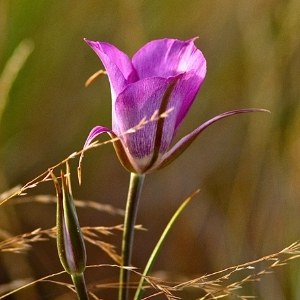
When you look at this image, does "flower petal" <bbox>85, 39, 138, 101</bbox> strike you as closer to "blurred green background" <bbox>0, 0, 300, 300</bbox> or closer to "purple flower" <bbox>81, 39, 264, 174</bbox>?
"purple flower" <bbox>81, 39, 264, 174</bbox>

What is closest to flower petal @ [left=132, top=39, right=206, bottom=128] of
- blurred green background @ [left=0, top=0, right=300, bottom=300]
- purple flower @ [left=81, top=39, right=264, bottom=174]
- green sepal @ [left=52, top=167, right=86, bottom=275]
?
purple flower @ [left=81, top=39, right=264, bottom=174]

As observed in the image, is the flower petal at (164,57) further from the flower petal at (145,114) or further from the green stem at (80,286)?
the green stem at (80,286)

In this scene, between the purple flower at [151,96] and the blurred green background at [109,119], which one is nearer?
→ the purple flower at [151,96]

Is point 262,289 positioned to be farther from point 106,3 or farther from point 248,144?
point 106,3

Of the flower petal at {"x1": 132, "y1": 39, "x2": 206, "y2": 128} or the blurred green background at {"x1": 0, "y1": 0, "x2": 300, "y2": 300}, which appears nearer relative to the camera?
the flower petal at {"x1": 132, "y1": 39, "x2": 206, "y2": 128}

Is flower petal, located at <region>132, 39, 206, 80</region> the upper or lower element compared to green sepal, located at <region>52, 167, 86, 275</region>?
upper

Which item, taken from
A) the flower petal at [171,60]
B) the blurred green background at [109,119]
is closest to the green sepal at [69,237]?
the flower petal at [171,60]

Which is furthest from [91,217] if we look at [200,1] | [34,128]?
[200,1]

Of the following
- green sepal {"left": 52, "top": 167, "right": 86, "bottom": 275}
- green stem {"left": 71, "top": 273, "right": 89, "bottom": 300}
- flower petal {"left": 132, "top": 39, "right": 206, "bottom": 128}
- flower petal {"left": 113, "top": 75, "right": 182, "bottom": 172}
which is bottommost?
green stem {"left": 71, "top": 273, "right": 89, "bottom": 300}
